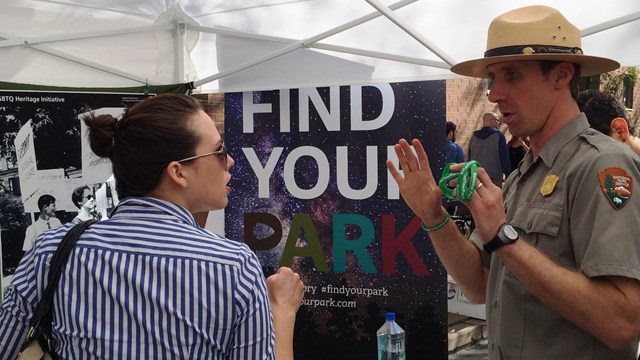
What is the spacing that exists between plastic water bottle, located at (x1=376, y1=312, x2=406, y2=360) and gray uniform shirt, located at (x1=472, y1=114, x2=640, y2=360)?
1539 mm

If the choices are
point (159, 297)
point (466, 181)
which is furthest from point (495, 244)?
point (159, 297)

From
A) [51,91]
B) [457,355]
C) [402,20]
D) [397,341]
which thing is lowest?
[457,355]

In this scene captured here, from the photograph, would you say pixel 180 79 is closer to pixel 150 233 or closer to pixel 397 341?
pixel 397 341

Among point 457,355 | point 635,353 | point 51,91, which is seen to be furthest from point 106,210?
point 457,355

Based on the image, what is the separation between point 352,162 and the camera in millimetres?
4363

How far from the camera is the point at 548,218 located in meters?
1.68

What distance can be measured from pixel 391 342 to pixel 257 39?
2275 mm

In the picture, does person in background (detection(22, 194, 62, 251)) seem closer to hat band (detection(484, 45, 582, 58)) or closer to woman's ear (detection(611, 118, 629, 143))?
hat band (detection(484, 45, 582, 58))

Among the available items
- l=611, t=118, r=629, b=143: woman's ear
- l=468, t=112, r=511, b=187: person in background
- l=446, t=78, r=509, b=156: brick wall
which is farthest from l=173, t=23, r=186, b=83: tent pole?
l=446, t=78, r=509, b=156: brick wall

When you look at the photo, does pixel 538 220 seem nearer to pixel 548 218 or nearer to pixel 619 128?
pixel 548 218

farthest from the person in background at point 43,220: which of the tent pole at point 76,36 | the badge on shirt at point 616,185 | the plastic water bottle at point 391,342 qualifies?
the badge on shirt at point 616,185

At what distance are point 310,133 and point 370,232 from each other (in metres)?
0.84

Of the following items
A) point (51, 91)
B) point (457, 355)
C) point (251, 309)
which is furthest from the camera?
point (457, 355)

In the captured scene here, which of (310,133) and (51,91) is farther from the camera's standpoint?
(310,133)
